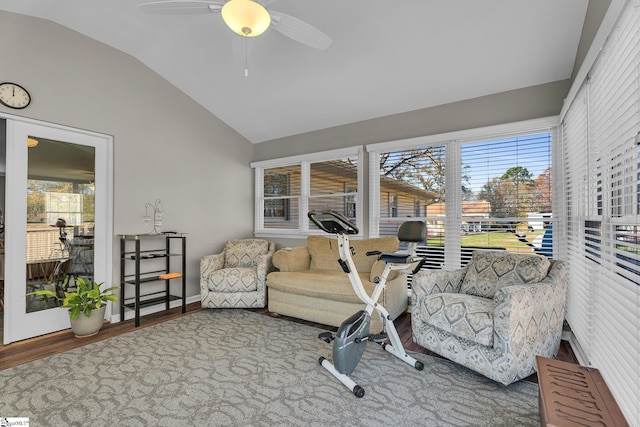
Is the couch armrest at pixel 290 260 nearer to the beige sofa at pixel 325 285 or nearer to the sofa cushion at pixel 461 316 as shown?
the beige sofa at pixel 325 285

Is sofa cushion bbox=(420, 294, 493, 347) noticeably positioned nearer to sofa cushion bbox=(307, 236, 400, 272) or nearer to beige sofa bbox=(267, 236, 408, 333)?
beige sofa bbox=(267, 236, 408, 333)

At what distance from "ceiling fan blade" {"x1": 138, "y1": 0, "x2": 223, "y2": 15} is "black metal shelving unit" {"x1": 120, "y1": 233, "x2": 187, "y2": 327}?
7.63 ft

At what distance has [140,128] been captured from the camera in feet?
12.5

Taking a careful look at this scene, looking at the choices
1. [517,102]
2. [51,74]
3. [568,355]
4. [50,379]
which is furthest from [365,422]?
[51,74]

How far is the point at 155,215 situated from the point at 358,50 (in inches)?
119

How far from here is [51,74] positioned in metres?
3.12

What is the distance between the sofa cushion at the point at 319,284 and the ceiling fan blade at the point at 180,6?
8.47ft

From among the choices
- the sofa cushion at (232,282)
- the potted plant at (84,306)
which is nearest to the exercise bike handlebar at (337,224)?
the sofa cushion at (232,282)

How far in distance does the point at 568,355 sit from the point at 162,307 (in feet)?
14.3

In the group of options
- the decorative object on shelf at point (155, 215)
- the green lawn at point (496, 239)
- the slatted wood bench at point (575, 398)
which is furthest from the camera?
the decorative object on shelf at point (155, 215)

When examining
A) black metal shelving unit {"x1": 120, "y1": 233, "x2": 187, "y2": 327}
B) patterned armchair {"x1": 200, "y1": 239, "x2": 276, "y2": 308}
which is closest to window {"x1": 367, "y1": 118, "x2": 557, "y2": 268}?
patterned armchair {"x1": 200, "y1": 239, "x2": 276, "y2": 308}

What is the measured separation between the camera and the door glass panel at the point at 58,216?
10.2 ft

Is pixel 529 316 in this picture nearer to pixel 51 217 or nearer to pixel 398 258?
pixel 398 258

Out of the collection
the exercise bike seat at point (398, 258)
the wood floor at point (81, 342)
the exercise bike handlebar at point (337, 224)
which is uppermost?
the exercise bike handlebar at point (337, 224)
